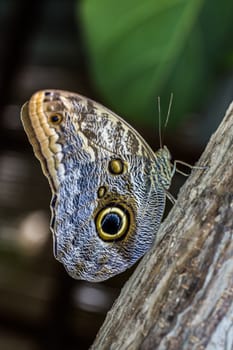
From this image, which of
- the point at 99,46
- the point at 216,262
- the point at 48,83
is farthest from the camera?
the point at 48,83

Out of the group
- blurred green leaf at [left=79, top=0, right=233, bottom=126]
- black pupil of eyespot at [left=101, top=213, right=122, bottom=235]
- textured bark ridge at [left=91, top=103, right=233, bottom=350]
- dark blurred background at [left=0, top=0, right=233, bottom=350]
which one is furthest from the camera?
dark blurred background at [left=0, top=0, right=233, bottom=350]

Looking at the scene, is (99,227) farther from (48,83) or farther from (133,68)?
(48,83)

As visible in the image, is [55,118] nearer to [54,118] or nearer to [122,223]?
[54,118]

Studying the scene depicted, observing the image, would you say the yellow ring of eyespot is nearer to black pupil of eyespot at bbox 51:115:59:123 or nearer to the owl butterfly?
the owl butterfly

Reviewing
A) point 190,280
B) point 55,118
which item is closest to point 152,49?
point 55,118

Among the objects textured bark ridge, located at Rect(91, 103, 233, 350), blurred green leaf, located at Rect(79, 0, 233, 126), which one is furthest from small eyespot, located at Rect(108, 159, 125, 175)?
blurred green leaf, located at Rect(79, 0, 233, 126)

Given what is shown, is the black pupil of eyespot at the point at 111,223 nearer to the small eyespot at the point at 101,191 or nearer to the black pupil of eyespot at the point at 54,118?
the small eyespot at the point at 101,191

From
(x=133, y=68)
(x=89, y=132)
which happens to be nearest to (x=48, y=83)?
(x=133, y=68)
